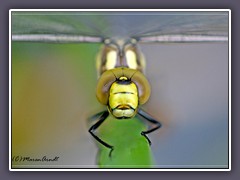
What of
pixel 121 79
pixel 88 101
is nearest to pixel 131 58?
pixel 121 79

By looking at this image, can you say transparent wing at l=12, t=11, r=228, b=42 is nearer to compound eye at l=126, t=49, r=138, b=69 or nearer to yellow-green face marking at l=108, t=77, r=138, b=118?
compound eye at l=126, t=49, r=138, b=69

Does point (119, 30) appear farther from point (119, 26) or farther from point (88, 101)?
point (88, 101)

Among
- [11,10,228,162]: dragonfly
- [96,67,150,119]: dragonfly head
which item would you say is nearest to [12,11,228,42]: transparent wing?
[11,10,228,162]: dragonfly

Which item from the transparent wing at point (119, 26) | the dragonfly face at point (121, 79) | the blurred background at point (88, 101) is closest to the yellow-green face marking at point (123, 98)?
the dragonfly face at point (121, 79)

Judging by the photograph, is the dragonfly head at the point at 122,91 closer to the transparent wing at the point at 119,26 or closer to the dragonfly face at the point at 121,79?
the dragonfly face at the point at 121,79

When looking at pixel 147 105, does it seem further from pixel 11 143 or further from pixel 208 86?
pixel 11 143

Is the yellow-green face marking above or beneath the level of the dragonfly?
beneath
